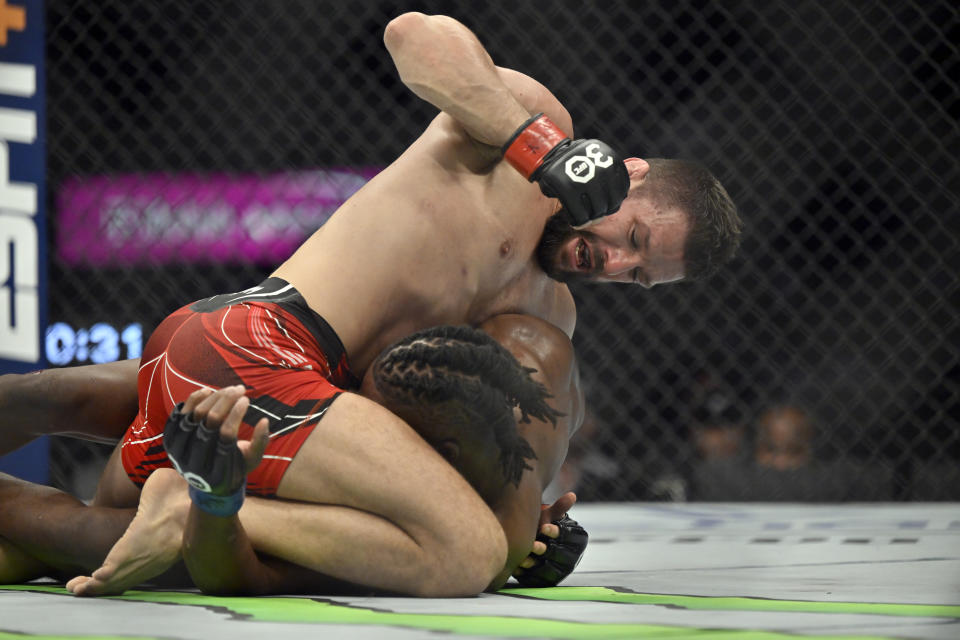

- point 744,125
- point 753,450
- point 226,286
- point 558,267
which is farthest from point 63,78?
point 558,267

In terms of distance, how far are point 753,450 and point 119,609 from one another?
2.53 meters

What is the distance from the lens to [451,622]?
2.98 ft

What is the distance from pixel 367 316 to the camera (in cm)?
129

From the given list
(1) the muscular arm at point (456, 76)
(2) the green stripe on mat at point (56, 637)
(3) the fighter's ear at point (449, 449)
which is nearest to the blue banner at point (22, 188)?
(1) the muscular arm at point (456, 76)

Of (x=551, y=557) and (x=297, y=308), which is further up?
(x=297, y=308)

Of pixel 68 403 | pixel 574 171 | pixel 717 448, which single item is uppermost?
pixel 574 171

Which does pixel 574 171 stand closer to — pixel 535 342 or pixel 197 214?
pixel 535 342

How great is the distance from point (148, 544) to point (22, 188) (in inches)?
71.0

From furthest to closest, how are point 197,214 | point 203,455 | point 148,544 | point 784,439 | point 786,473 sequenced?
point 197,214 < point 784,439 < point 786,473 < point 148,544 < point 203,455

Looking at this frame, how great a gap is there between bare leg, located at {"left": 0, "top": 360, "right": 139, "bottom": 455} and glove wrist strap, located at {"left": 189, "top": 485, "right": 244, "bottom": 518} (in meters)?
0.42

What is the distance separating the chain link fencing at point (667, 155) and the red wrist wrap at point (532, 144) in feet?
6.20

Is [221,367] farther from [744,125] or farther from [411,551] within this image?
[744,125]

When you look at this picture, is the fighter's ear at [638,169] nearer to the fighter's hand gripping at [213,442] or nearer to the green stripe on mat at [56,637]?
the fighter's hand gripping at [213,442]

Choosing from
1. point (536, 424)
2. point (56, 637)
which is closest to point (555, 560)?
point (536, 424)
